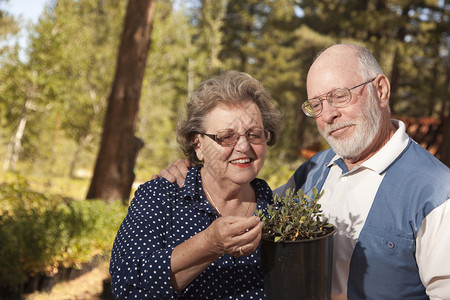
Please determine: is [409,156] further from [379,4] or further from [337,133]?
[379,4]

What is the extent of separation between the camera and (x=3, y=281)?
484 centimetres

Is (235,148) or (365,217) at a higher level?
(235,148)

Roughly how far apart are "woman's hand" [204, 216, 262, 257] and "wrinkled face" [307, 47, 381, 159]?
2.71ft

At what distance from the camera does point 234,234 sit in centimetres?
155

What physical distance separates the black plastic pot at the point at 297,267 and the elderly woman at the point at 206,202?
10.1 inches

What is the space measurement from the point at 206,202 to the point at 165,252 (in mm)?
454

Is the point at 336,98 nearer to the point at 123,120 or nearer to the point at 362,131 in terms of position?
the point at 362,131

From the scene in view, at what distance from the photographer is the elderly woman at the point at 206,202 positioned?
5.90 ft

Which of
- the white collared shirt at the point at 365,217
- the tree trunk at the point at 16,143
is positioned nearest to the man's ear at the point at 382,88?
the white collared shirt at the point at 365,217

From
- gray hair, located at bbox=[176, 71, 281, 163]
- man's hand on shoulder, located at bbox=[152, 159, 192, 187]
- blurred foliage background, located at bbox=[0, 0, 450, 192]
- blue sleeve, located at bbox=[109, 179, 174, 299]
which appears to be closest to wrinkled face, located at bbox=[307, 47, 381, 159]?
gray hair, located at bbox=[176, 71, 281, 163]

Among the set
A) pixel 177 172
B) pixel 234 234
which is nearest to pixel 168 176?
pixel 177 172

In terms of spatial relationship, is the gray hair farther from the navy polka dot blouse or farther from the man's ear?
the man's ear

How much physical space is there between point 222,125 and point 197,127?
6.3 inches

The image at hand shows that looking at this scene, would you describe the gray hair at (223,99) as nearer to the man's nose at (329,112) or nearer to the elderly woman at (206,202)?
the elderly woman at (206,202)
